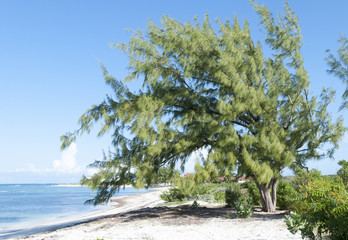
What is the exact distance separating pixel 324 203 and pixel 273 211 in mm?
7781

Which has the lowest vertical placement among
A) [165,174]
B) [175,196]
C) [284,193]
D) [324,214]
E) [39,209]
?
[39,209]

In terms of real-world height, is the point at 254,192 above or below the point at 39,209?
above

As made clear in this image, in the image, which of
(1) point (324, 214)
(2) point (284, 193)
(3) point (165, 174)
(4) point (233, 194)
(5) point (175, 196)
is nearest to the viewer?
(1) point (324, 214)

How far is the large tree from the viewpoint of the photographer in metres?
11.0

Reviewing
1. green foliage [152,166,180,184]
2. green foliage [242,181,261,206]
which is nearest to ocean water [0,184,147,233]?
green foliage [152,166,180,184]

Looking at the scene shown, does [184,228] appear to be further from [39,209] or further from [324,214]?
[39,209]

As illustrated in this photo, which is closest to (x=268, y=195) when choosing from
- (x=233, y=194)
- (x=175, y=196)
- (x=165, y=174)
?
(x=233, y=194)

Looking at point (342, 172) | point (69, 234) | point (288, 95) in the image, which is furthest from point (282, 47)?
point (69, 234)

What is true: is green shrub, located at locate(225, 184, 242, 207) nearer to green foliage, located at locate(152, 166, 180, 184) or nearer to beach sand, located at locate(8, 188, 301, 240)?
beach sand, located at locate(8, 188, 301, 240)

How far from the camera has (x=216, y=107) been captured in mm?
11664

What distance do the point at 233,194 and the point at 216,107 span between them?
4896mm

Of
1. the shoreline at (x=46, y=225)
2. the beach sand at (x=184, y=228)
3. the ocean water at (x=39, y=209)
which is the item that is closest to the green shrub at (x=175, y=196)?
the ocean water at (x=39, y=209)

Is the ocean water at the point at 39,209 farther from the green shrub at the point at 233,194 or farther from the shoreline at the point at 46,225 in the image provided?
the green shrub at the point at 233,194

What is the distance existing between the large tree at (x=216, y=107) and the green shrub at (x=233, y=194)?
5.42ft
